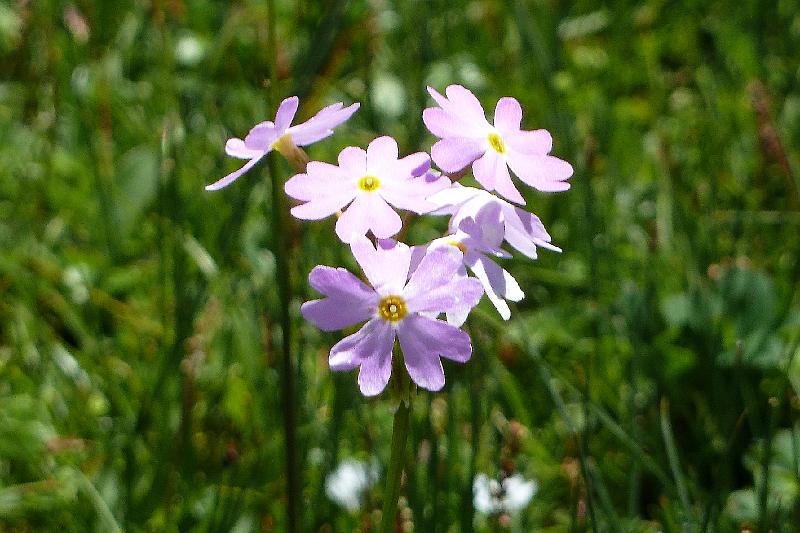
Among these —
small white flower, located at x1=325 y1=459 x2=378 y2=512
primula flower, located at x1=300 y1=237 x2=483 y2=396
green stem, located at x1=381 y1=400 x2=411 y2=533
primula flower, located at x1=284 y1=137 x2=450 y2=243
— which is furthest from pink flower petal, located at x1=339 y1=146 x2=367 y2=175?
small white flower, located at x1=325 y1=459 x2=378 y2=512

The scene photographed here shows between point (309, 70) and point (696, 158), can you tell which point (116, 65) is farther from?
point (696, 158)

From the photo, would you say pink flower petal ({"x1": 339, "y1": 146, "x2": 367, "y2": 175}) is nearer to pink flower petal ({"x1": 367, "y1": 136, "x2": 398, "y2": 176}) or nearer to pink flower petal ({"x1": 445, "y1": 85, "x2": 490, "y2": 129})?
pink flower petal ({"x1": 367, "y1": 136, "x2": 398, "y2": 176})

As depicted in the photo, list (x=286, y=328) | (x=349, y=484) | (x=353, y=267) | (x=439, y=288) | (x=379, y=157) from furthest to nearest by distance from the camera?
(x=353, y=267)
(x=349, y=484)
(x=286, y=328)
(x=379, y=157)
(x=439, y=288)

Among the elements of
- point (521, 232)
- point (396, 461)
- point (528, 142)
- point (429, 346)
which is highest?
point (528, 142)

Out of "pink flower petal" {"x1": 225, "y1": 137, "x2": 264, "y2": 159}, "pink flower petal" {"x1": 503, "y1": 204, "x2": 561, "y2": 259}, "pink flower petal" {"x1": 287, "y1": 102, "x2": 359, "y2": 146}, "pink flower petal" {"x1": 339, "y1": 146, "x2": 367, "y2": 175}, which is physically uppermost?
"pink flower petal" {"x1": 287, "y1": 102, "x2": 359, "y2": 146}

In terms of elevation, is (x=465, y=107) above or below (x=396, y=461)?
above

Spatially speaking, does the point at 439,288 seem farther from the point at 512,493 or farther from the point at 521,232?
the point at 512,493

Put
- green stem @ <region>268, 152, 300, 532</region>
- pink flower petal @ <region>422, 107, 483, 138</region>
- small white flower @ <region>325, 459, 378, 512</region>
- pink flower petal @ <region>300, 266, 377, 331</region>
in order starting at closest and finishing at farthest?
pink flower petal @ <region>300, 266, 377, 331</region> < pink flower petal @ <region>422, 107, 483, 138</region> < green stem @ <region>268, 152, 300, 532</region> < small white flower @ <region>325, 459, 378, 512</region>

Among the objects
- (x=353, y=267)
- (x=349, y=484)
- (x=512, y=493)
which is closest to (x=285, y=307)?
(x=349, y=484)
